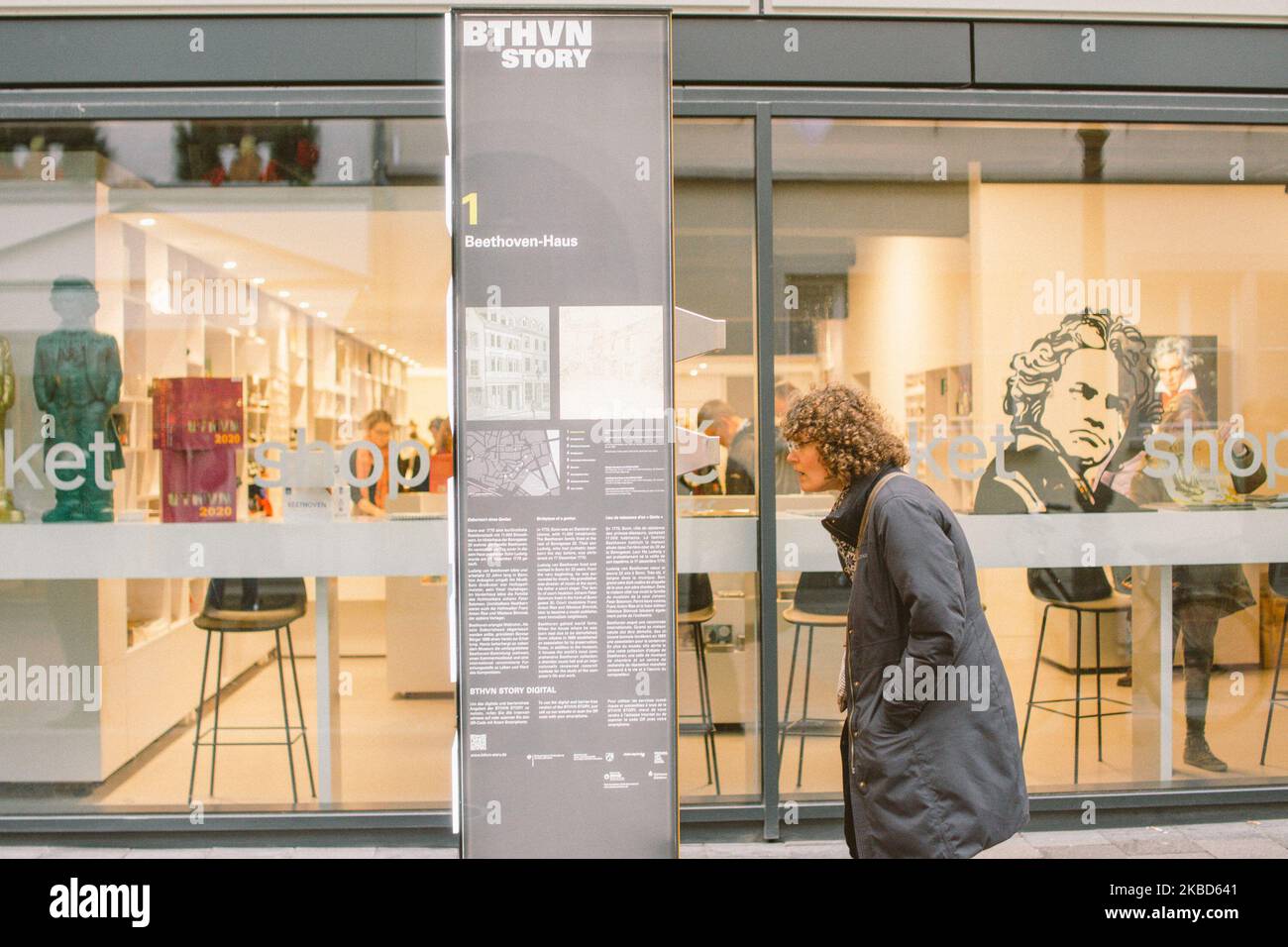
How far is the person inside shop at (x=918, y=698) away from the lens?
2.29 meters

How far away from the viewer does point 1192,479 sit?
14.1 feet

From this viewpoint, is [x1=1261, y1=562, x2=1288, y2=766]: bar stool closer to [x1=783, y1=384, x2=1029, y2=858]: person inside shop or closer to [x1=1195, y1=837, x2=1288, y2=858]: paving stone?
[x1=1195, y1=837, x2=1288, y2=858]: paving stone

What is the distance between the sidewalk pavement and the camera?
12.8ft

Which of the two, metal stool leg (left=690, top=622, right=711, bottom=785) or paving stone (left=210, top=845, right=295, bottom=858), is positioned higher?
metal stool leg (left=690, top=622, right=711, bottom=785)

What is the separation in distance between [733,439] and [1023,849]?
2129 mm

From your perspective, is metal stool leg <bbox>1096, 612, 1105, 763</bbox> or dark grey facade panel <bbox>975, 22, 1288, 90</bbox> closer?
dark grey facade panel <bbox>975, 22, 1288, 90</bbox>

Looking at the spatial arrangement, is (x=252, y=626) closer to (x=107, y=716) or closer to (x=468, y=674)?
(x=107, y=716)

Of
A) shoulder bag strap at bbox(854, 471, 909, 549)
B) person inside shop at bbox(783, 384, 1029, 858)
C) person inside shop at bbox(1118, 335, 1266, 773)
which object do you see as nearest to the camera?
person inside shop at bbox(783, 384, 1029, 858)

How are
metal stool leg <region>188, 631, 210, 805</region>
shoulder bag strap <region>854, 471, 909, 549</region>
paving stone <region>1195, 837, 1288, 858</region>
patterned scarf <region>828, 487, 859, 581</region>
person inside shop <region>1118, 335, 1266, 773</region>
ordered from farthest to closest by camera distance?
person inside shop <region>1118, 335, 1266, 773</region>
metal stool leg <region>188, 631, 210, 805</region>
paving stone <region>1195, 837, 1288, 858</region>
patterned scarf <region>828, 487, 859, 581</region>
shoulder bag strap <region>854, 471, 909, 549</region>

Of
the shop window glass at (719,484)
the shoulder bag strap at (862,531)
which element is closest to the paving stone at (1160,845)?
the shop window glass at (719,484)

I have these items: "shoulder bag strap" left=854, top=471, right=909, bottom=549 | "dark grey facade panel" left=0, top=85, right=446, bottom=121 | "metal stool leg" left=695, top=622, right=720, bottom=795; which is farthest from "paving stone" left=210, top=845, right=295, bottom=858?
→ "dark grey facade panel" left=0, top=85, right=446, bottom=121

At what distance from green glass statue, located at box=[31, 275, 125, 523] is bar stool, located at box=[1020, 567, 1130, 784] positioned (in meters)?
4.16

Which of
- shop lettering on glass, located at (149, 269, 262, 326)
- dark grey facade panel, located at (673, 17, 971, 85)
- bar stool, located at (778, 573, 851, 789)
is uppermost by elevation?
dark grey facade panel, located at (673, 17, 971, 85)

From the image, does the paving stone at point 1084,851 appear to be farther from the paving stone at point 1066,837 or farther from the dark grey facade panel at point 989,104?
the dark grey facade panel at point 989,104
